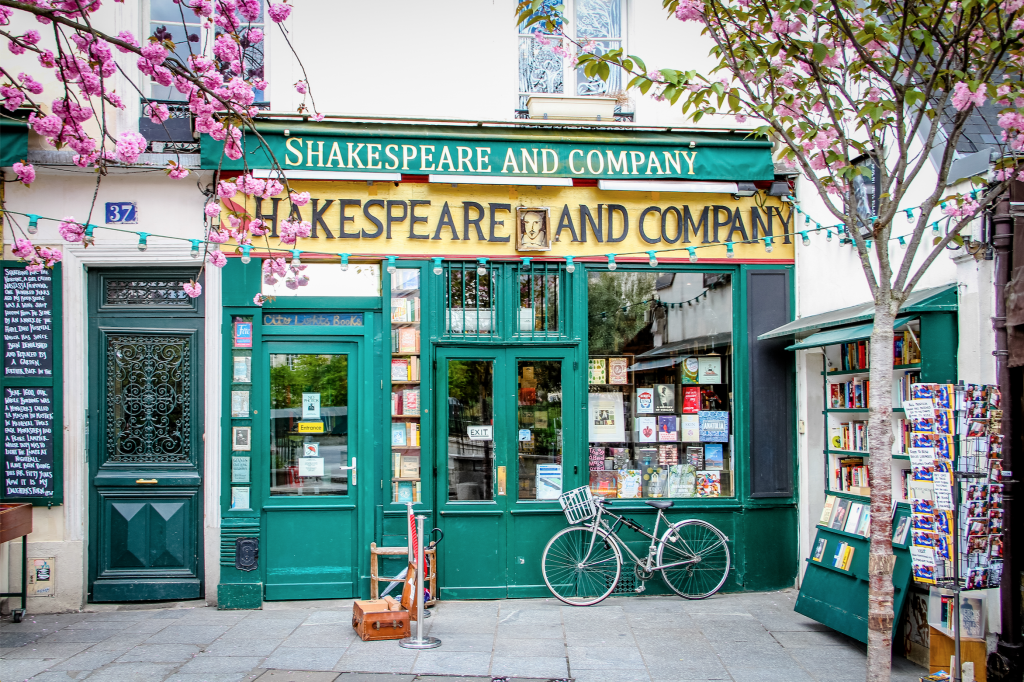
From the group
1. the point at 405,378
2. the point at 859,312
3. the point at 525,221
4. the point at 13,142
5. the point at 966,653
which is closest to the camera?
the point at 966,653

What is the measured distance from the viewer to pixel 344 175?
790cm

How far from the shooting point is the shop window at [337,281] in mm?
8000

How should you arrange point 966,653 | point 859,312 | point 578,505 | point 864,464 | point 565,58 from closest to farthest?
point 966,653 < point 859,312 < point 864,464 < point 578,505 < point 565,58

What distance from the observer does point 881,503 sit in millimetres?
4742

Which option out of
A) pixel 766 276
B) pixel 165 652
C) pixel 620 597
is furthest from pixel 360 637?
pixel 766 276

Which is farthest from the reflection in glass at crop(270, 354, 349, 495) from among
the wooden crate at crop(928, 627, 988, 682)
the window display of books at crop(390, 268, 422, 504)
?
the wooden crate at crop(928, 627, 988, 682)

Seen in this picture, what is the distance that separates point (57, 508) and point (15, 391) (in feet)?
3.88

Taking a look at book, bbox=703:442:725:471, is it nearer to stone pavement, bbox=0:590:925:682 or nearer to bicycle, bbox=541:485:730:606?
bicycle, bbox=541:485:730:606

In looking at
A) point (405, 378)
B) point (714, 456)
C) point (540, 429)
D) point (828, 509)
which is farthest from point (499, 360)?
point (828, 509)

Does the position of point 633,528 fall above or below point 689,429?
below

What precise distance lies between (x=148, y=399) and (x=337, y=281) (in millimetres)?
2181

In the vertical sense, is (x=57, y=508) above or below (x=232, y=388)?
below

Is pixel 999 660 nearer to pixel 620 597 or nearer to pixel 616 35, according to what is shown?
pixel 620 597

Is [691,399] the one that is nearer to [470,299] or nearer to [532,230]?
[532,230]
